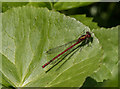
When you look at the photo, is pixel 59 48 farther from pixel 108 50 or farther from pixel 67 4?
pixel 67 4

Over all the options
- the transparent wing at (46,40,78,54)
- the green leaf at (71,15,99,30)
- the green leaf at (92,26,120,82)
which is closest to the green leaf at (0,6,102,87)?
the transparent wing at (46,40,78,54)

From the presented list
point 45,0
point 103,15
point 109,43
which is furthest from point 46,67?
point 103,15

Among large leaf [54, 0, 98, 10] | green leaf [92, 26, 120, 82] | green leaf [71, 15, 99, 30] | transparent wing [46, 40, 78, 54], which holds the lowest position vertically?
green leaf [92, 26, 120, 82]

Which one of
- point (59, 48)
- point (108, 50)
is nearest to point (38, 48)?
point (59, 48)

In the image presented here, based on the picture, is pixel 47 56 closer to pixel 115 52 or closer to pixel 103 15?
pixel 115 52

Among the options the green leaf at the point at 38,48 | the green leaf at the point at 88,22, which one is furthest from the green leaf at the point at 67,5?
the green leaf at the point at 38,48

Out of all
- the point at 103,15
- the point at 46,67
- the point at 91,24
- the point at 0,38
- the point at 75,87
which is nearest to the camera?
the point at 75,87

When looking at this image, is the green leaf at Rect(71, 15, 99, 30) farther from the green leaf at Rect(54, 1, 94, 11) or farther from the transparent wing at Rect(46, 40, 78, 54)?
the transparent wing at Rect(46, 40, 78, 54)
